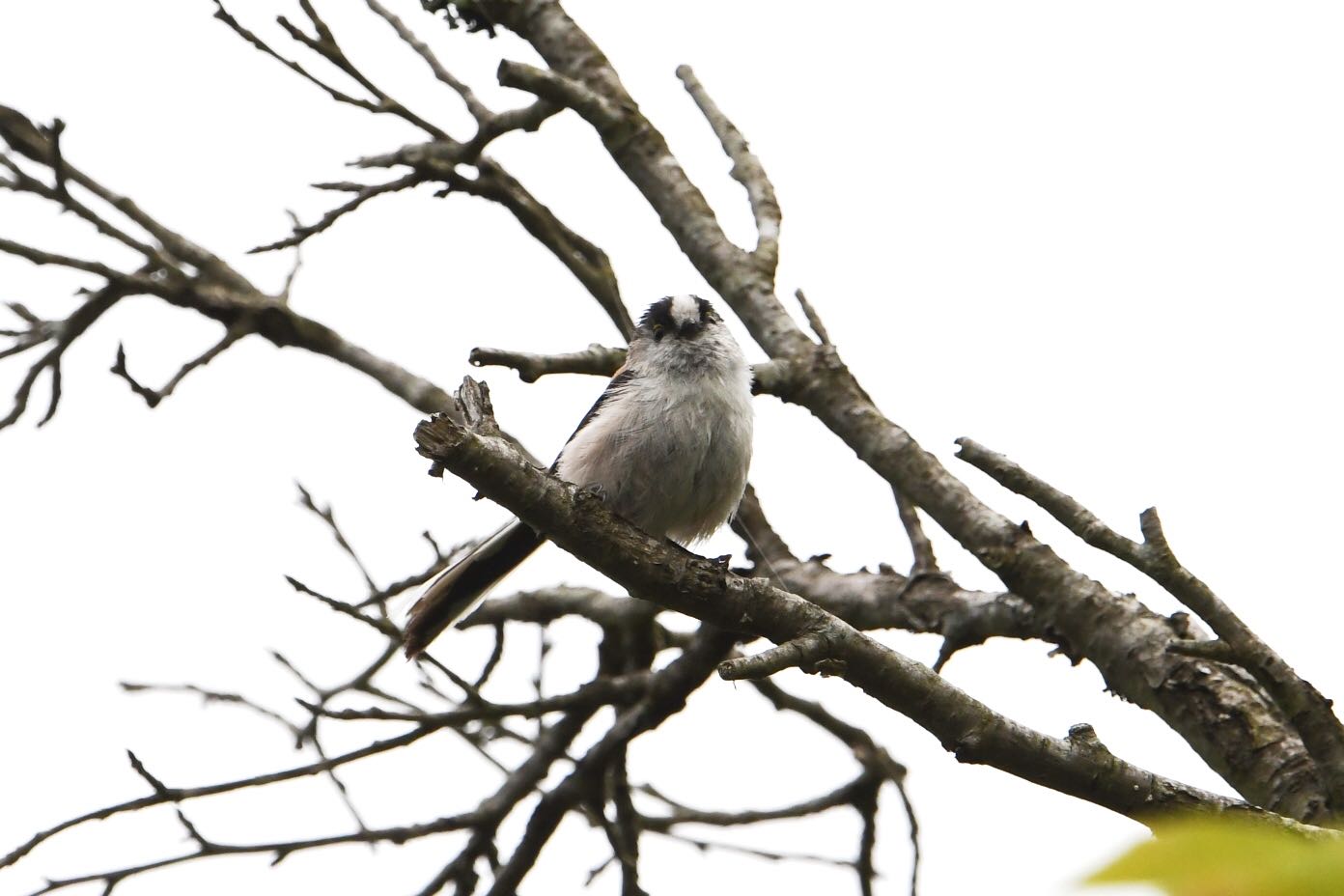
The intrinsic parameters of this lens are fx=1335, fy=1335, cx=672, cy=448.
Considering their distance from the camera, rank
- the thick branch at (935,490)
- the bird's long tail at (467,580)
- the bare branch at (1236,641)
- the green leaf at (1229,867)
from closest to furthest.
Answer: the green leaf at (1229,867) < the bare branch at (1236,641) < the thick branch at (935,490) < the bird's long tail at (467,580)

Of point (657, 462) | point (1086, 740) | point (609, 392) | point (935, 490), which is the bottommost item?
point (1086, 740)

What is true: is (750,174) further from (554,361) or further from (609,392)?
(554,361)

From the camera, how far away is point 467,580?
5086mm

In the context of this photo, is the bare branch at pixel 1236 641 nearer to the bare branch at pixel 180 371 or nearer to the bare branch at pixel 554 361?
the bare branch at pixel 554 361

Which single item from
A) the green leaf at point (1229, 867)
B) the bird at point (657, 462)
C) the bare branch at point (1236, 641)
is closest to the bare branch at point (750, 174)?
A: the bird at point (657, 462)

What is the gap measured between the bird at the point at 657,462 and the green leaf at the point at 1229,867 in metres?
4.14

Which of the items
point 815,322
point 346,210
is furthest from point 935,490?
point 346,210

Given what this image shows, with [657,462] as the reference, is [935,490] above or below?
below

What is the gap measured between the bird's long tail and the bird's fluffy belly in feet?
1.07

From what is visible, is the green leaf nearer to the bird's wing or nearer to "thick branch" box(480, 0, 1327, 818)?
"thick branch" box(480, 0, 1327, 818)

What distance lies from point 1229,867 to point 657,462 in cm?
419

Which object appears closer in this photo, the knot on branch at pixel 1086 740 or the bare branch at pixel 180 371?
the knot on branch at pixel 1086 740

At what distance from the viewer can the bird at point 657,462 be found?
16.0 feet

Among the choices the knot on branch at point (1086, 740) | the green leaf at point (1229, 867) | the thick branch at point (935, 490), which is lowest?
the green leaf at point (1229, 867)
